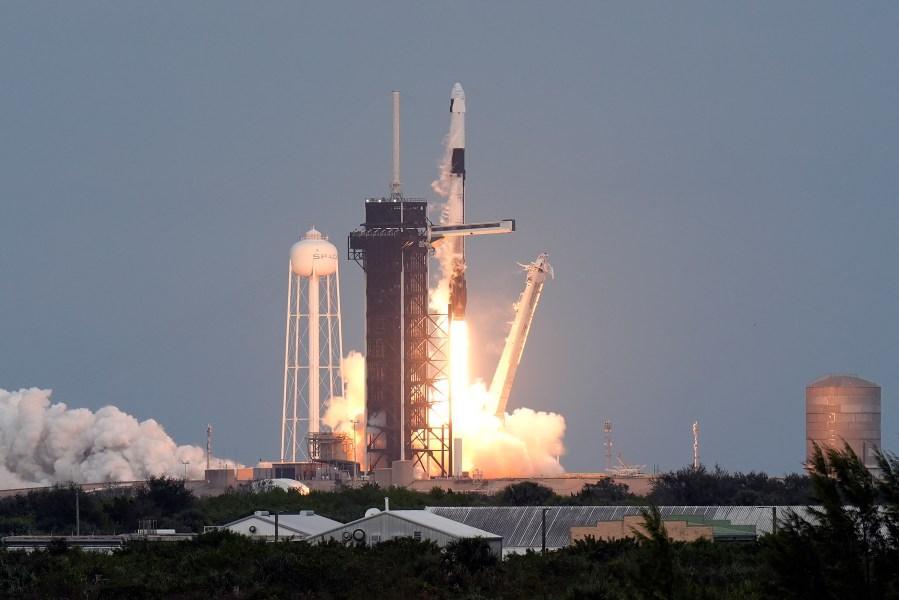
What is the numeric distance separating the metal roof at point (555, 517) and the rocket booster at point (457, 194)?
4403 centimetres

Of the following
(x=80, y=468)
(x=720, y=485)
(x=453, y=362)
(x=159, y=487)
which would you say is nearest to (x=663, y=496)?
(x=720, y=485)

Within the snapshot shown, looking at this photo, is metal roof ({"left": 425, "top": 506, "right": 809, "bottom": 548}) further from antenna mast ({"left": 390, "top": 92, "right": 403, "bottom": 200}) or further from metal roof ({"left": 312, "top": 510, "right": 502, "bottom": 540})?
antenna mast ({"left": 390, "top": 92, "right": 403, "bottom": 200})

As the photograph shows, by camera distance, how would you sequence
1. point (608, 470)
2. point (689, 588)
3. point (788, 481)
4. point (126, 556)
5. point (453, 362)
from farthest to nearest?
1. point (608, 470)
2. point (453, 362)
3. point (788, 481)
4. point (126, 556)
5. point (689, 588)

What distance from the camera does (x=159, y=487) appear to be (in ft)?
371

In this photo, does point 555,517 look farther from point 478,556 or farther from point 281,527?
point 478,556

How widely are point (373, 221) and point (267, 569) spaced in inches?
2673

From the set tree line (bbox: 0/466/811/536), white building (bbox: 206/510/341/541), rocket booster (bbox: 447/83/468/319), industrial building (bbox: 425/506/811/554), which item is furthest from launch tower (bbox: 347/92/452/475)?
white building (bbox: 206/510/341/541)

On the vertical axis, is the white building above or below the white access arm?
below

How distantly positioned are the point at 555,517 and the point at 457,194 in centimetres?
5202

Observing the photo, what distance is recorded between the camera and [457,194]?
428 ft

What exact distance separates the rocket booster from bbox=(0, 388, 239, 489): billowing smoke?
1086 inches

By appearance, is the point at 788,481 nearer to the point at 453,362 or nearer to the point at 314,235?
the point at 453,362

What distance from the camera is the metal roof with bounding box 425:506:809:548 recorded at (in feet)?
256

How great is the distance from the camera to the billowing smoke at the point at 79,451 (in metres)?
144
